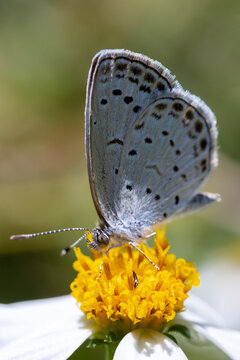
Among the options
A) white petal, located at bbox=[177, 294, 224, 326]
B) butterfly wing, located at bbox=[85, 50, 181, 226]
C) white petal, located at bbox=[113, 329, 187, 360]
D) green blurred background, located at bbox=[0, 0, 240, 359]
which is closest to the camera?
white petal, located at bbox=[113, 329, 187, 360]

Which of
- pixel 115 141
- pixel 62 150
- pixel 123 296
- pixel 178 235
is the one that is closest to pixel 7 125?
pixel 62 150

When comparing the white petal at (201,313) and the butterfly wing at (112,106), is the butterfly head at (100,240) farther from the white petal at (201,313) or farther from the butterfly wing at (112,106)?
the white petal at (201,313)

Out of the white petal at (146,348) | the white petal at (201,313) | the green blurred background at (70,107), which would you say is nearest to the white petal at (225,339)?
the white petal at (201,313)

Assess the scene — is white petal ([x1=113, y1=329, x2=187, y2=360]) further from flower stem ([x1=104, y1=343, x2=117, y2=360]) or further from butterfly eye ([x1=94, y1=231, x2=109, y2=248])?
butterfly eye ([x1=94, y1=231, x2=109, y2=248])

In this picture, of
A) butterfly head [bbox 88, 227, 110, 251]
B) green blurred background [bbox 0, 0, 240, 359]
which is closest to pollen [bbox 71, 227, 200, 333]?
butterfly head [bbox 88, 227, 110, 251]

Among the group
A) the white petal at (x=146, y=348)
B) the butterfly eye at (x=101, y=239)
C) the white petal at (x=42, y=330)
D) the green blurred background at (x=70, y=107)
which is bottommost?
the white petal at (x=146, y=348)

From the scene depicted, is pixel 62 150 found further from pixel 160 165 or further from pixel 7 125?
pixel 160 165
